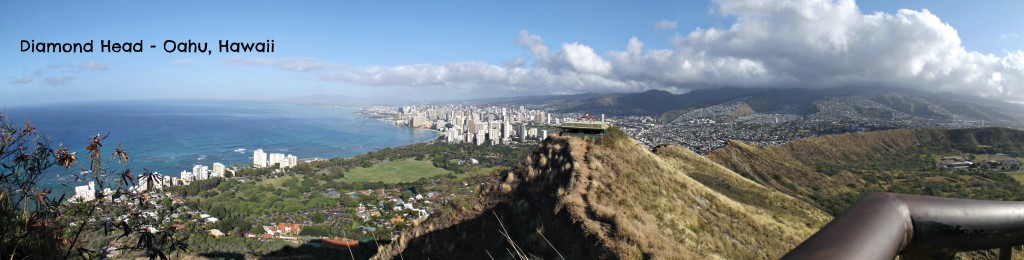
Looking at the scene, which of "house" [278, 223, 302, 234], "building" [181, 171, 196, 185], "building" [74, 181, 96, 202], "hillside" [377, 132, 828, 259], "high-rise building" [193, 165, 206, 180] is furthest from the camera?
"high-rise building" [193, 165, 206, 180]

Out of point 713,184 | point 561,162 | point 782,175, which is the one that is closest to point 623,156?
point 561,162

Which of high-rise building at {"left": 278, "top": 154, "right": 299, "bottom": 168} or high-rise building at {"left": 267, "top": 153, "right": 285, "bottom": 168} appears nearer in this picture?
high-rise building at {"left": 278, "top": 154, "right": 299, "bottom": 168}

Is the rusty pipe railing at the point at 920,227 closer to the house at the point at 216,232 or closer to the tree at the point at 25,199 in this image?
the tree at the point at 25,199

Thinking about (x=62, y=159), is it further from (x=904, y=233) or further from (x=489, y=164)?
(x=489, y=164)

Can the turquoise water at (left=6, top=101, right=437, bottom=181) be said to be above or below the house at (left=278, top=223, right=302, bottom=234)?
above

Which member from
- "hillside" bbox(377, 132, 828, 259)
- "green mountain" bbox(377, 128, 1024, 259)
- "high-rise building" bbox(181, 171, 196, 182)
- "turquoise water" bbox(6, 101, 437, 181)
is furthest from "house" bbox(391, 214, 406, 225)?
"turquoise water" bbox(6, 101, 437, 181)

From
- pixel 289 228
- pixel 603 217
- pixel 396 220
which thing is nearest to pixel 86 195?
pixel 603 217

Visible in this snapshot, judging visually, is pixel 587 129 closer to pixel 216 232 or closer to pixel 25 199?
pixel 25 199

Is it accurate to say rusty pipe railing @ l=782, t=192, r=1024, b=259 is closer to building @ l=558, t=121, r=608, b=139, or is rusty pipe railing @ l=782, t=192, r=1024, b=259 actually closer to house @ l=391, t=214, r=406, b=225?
building @ l=558, t=121, r=608, b=139
